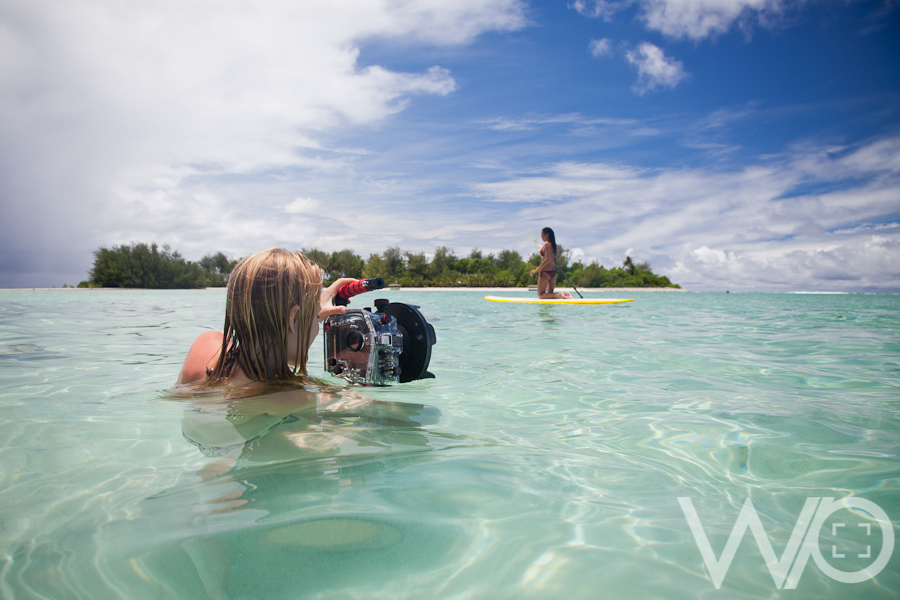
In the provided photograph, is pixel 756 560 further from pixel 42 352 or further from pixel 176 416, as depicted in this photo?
pixel 42 352

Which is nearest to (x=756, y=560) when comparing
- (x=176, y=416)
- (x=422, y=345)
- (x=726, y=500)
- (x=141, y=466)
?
(x=726, y=500)

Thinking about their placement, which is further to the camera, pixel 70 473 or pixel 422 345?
pixel 422 345

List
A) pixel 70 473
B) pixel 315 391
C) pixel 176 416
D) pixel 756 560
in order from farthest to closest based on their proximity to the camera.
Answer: pixel 315 391 → pixel 176 416 → pixel 70 473 → pixel 756 560

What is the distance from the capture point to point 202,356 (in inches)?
106

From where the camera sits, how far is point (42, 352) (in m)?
4.81

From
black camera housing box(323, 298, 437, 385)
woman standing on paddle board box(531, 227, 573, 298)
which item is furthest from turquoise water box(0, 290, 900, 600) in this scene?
woman standing on paddle board box(531, 227, 573, 298)

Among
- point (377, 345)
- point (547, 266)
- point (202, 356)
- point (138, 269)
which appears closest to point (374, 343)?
point (377, 345)

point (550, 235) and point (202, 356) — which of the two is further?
point (550, 235)

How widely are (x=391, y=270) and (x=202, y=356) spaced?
4706 cm

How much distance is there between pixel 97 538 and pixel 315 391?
1.45 meters

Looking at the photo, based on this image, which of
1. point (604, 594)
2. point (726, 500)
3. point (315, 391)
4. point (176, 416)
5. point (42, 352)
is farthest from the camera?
point (42, 352)

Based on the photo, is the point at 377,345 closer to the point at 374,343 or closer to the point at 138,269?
the point at 374,343

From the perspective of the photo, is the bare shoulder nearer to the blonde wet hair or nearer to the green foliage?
the blonde wet hair

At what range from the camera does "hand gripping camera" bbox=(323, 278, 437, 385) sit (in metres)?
2.42
